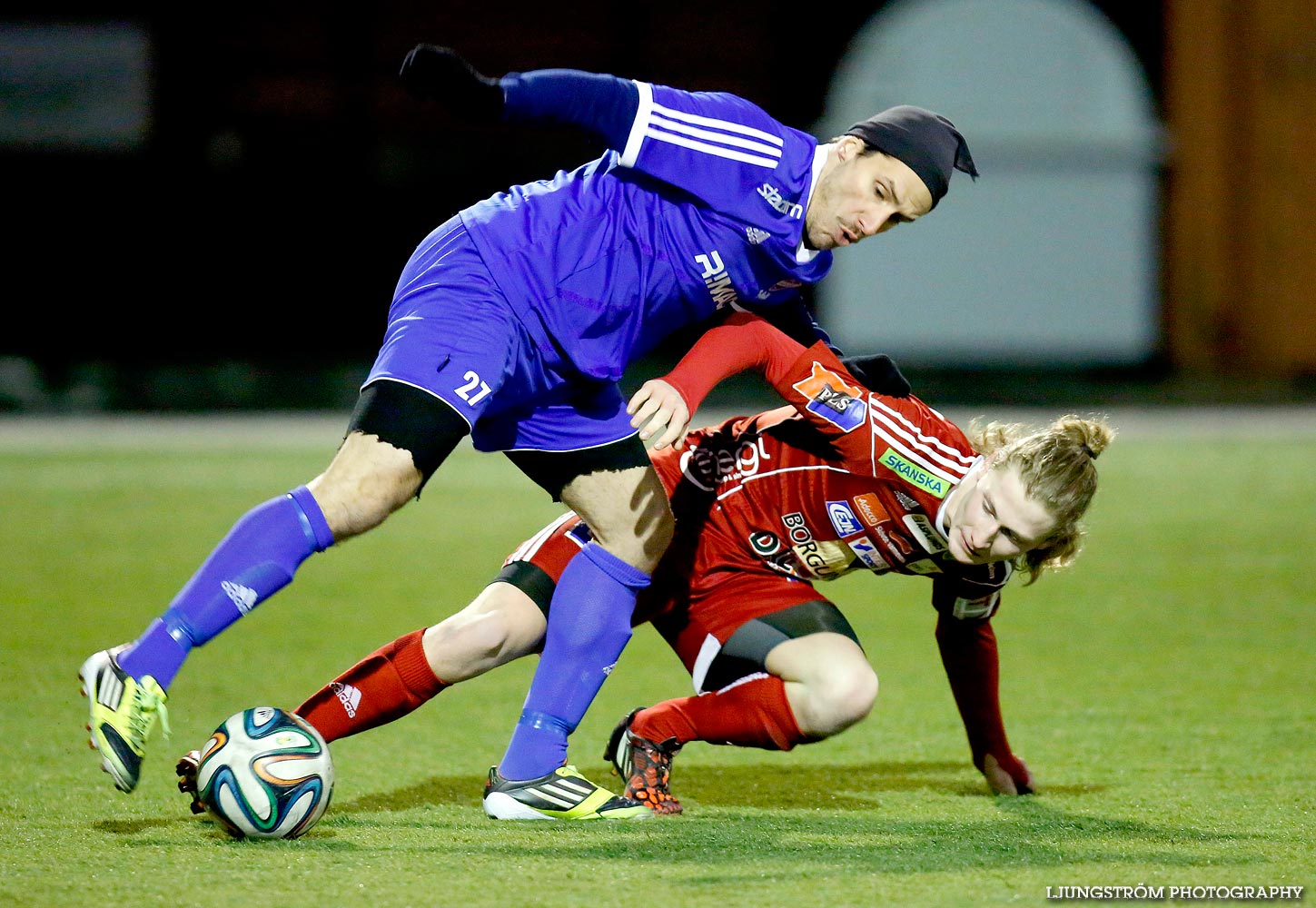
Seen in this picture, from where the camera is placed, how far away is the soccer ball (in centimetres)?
281

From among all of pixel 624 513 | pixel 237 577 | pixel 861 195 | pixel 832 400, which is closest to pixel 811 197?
pixel 861 195

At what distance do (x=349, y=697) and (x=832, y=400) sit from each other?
3.92 feet

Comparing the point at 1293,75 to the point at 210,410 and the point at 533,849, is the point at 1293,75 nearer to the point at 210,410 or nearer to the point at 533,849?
the point at 210,410

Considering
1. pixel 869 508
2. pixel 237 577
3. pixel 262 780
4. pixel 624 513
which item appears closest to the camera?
pixel 237 577

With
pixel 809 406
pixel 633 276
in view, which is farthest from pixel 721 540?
pixel 633 276

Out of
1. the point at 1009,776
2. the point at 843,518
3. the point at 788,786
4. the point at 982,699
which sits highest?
the point at 843,518

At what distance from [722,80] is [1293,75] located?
5241mm

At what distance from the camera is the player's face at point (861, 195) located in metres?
3.04

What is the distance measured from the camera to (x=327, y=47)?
13719mm

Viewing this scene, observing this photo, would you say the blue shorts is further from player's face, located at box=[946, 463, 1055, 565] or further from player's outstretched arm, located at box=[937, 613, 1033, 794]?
player's outstretched arm, located at box=[937, 613, 1033, 794]

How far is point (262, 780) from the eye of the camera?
2.81 m

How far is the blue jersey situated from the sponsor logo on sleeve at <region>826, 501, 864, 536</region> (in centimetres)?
52

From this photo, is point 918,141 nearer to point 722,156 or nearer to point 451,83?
point 722,156

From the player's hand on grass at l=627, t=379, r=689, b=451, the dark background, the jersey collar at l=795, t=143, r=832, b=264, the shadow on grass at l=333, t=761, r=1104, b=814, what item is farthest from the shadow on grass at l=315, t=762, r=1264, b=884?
the dark background
